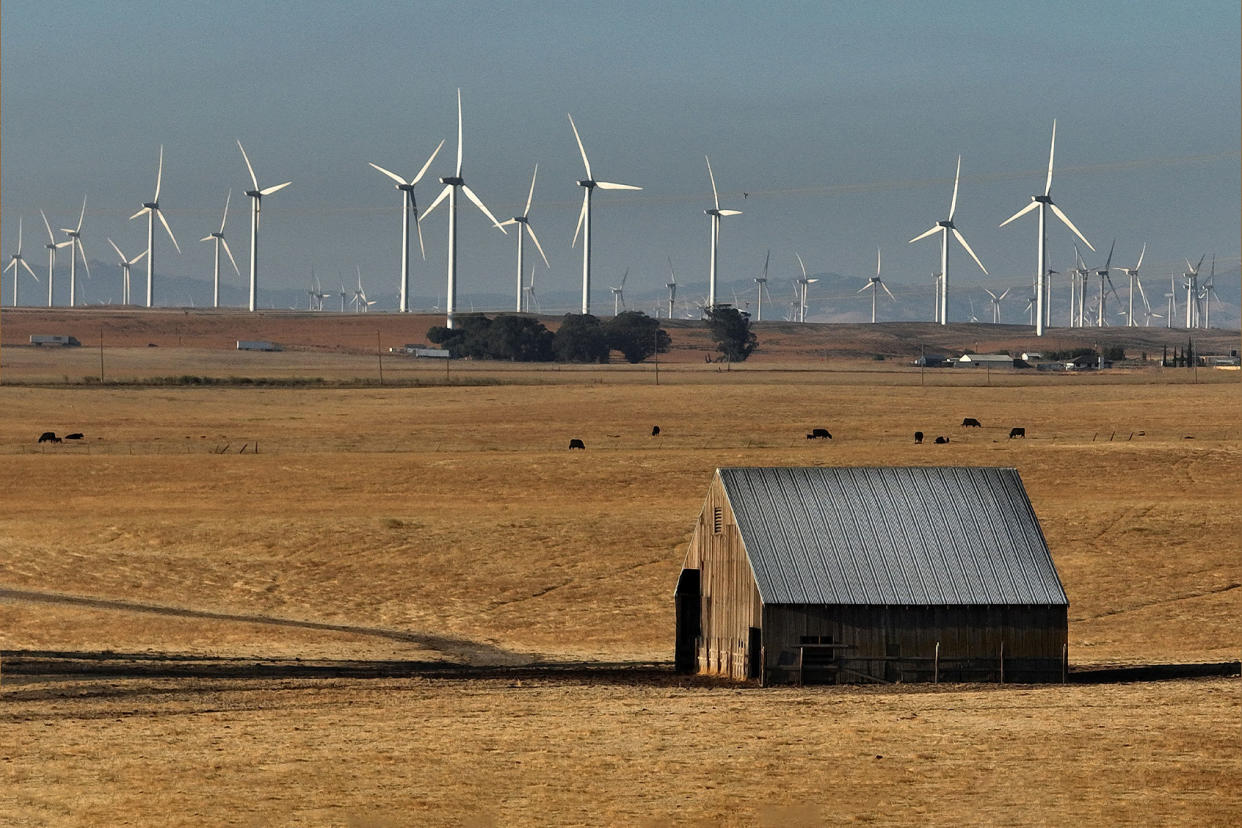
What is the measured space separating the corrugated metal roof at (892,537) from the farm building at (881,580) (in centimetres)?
3

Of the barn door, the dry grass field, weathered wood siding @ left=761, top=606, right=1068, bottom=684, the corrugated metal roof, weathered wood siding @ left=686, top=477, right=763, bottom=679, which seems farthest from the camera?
the barn door

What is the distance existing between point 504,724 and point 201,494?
40.9m

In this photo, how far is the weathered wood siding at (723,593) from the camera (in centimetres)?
3909

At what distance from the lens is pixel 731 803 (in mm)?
24219

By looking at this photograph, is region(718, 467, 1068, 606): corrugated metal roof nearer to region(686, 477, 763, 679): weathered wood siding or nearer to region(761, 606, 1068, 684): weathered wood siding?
region(761, 606, 1068, 684): weathered wood siding

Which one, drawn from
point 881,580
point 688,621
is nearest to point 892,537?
point 881,580

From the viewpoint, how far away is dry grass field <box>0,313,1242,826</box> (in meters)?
25.2

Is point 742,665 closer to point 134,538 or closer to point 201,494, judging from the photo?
point 134,538

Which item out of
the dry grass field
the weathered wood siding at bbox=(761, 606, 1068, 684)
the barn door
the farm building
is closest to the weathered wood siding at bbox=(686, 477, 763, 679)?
the farm building

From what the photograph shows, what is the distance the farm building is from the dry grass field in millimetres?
1379

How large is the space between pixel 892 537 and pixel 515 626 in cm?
1363

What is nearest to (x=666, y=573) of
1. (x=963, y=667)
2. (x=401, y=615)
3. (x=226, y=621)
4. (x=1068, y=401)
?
(x=401, y=615)

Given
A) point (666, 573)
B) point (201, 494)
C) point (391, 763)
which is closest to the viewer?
point (391, 763)

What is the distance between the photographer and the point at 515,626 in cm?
4975
